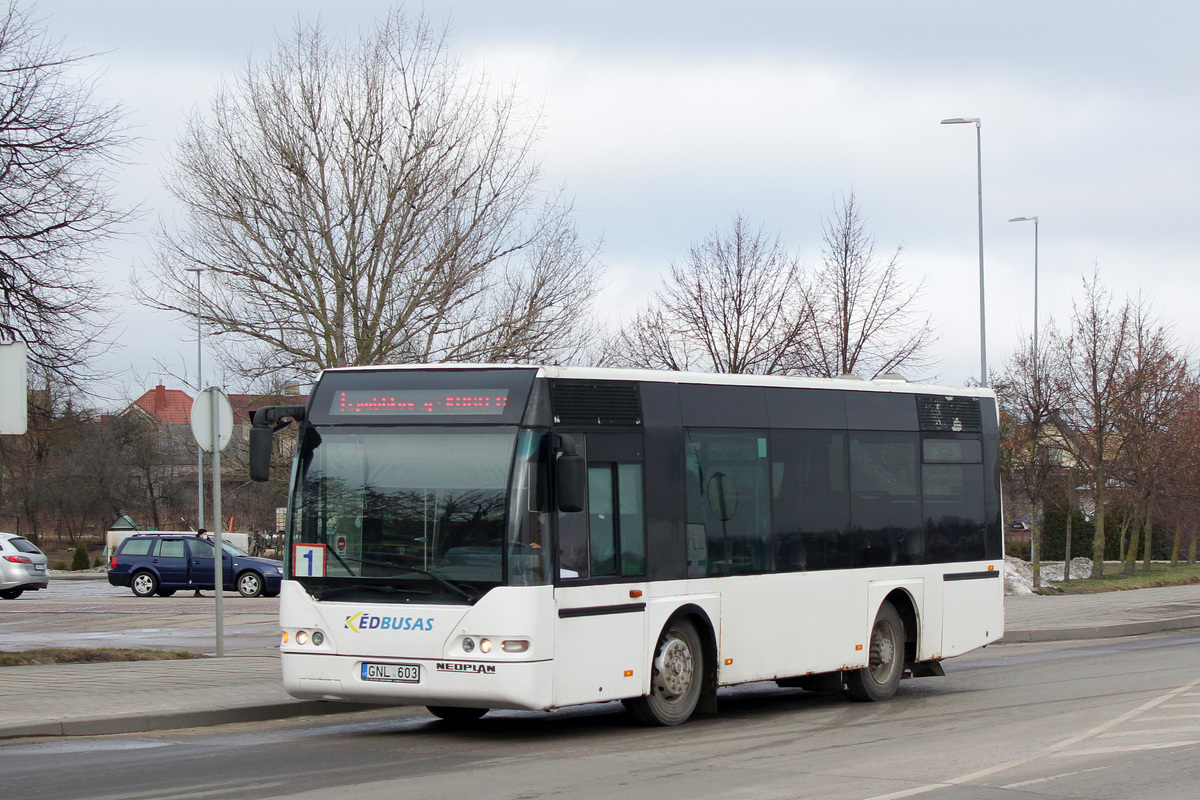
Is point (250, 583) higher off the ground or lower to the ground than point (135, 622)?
lower

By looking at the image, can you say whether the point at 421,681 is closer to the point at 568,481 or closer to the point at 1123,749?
the point at 568,481

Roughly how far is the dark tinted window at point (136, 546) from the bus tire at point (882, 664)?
2457cm

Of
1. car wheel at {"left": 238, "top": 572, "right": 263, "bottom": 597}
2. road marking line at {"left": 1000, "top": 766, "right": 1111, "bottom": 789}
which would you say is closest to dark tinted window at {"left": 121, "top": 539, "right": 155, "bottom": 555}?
car wheel at {"left": 238, "top": 572, "right": 263, "bottom": 597}

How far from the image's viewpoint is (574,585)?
10258mm

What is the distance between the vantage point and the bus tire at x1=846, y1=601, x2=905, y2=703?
13.2 meters

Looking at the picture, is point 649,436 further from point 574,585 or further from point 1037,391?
point 1037,391

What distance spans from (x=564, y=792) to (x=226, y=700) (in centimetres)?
517

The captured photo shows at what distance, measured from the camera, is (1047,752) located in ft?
31.4

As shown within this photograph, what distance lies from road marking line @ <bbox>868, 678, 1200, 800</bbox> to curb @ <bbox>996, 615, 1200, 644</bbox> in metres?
7.87

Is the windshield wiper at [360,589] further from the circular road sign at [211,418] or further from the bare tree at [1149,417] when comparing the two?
the bare tree at [1149,417]

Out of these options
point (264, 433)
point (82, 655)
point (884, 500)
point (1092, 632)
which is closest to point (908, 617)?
point (884, 500)

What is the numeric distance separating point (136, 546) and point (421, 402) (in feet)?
84.1

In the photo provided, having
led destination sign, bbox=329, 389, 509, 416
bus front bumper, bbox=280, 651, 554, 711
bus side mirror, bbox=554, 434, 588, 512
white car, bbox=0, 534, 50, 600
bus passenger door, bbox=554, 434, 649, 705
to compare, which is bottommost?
white car, bbox=0, 534, 50, 600

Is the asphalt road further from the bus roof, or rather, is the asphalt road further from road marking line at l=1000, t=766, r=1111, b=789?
the bus roof
